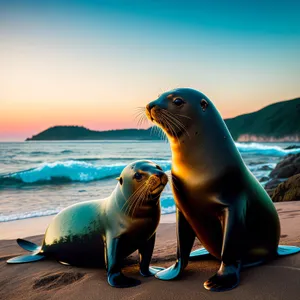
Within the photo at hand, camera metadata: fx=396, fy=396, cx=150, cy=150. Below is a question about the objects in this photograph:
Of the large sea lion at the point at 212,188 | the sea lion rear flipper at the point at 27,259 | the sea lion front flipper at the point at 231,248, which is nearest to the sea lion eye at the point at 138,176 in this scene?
the large sea lion at the point at 212,188

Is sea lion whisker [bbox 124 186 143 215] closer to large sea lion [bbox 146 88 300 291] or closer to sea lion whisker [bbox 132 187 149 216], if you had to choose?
sea lion whisker [bbox 132 187 149 216]

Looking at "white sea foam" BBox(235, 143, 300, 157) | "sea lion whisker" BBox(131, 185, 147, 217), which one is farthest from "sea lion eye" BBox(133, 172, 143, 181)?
"white sea foam" BBox(235, 143, 300, 157)

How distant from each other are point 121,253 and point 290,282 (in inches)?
62.9

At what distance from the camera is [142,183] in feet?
12.2

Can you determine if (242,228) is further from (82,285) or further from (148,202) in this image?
(82,285)

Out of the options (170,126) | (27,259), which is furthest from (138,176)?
(27,259)

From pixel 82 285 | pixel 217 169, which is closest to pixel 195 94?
pixel 217 169

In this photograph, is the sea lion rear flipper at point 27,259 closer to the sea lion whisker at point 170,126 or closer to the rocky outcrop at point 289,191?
the sea lion whisker at point 170,126

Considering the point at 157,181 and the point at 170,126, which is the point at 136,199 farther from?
the point at 170,126

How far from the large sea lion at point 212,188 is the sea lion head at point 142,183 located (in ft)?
0.60

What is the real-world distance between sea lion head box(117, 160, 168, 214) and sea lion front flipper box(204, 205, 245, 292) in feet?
2.31

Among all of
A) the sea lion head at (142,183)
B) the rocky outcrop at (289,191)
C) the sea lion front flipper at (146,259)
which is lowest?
the rocky outcrop at (289,191)

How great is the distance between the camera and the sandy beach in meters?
2.96

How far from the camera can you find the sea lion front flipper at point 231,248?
10.2ft
